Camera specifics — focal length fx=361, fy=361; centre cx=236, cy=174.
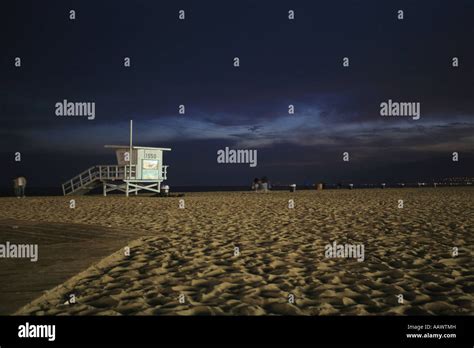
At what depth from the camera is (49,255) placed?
22.6ft

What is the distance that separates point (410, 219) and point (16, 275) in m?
11.7

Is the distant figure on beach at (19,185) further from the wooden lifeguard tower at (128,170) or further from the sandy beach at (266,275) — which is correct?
the sandy beach at (266,275)

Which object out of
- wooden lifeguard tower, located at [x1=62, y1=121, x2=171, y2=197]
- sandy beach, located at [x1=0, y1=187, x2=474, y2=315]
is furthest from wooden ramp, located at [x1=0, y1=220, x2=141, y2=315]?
wooden lifeguard tower, located at [x1=62, y1=121, x2=171, y2=197]

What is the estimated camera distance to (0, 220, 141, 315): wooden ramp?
489 centimetres

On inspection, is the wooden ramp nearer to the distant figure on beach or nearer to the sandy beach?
the sandy beach

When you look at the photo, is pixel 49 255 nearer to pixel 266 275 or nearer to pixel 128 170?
pixel 266 275

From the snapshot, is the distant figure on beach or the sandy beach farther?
the distant figure on beach

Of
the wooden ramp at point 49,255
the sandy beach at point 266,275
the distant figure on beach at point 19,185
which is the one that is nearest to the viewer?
the sandy beach at point 266,275

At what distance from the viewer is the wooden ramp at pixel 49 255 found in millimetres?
4890

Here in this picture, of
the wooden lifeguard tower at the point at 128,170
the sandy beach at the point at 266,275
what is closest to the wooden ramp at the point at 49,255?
the sandy beach at the point at 266,275

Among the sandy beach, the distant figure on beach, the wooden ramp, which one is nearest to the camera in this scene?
the sandy beach

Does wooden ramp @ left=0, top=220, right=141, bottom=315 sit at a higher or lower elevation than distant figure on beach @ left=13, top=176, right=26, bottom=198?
lower

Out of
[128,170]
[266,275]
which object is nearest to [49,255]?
[266,275]
